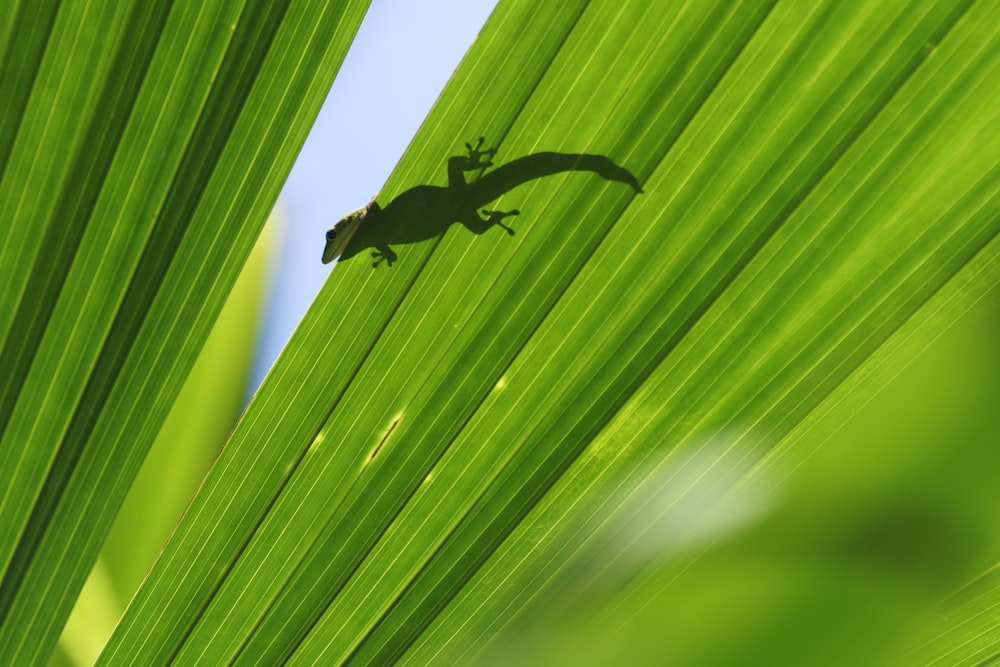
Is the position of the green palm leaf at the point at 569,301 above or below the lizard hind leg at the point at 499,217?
below

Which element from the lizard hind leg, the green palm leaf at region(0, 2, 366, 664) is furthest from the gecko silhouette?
the green palm leaf at region(0, 2, 366, 664)

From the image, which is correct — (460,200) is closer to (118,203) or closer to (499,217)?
(499,217)

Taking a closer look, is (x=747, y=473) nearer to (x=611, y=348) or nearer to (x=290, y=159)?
(x=611, y=348)

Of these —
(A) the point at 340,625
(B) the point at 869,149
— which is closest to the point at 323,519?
(A) the point at 340,625

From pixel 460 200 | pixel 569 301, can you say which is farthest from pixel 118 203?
pixel 569 301

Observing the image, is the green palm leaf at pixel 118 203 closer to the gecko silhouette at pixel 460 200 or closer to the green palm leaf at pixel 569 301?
the green palm leaf at pixel 569 301

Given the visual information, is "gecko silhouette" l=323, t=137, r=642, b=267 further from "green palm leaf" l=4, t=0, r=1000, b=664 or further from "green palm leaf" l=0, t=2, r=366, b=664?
"green palm leaf" l=0, t=2, r=366, b=664

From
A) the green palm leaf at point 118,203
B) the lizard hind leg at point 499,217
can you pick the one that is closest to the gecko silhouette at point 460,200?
the lizard hind leg at point 499,217

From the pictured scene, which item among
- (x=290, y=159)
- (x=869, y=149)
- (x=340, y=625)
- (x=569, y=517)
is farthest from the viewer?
(x=340, y=625)
